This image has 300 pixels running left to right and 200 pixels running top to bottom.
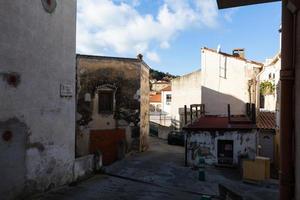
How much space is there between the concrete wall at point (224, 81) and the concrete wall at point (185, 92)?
3.88 ft

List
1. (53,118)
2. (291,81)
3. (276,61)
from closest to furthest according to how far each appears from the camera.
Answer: (291,81)
(53,118)
(276,61)

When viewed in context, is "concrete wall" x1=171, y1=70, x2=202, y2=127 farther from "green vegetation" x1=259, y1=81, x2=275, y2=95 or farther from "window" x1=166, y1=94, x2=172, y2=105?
"window" x1=166, y1=94, x2=172, y2=105

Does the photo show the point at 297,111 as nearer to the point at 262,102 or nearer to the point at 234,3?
the point at 234,3

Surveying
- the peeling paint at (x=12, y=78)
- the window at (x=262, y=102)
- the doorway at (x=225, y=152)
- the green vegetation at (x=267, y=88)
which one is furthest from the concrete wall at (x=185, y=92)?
Result: the peeling paint at (x=12, y=78)

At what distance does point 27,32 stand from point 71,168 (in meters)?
5.39

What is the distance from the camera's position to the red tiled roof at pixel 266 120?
24.1m

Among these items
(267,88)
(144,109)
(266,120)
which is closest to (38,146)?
(144,109)

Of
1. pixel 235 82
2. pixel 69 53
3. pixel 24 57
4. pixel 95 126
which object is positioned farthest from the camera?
pixel 235 82

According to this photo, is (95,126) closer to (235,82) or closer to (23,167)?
(23,167)

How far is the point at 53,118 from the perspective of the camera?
38.5ft

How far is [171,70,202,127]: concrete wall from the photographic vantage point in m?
33.2

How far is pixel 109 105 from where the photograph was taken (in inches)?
893

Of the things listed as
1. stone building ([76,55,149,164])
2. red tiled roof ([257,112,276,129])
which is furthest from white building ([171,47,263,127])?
stone building ([76,55,149,164])

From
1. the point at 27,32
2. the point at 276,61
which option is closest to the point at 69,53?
the point at 27,32
